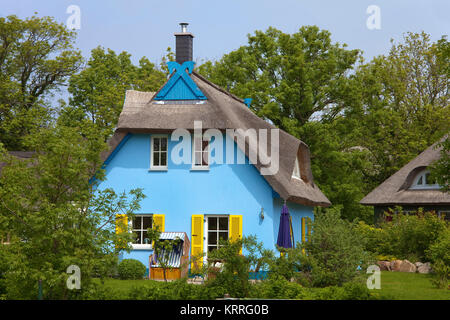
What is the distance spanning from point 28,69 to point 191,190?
25938mm

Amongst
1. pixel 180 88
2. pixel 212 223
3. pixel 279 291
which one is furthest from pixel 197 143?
pixel 279 291

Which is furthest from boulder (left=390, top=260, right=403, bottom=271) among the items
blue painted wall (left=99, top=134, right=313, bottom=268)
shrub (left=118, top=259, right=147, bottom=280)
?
shrub (left=118, top=259, right=147, bottom=280)

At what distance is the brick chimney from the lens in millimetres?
24141

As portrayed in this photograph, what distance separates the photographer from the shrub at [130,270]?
19.0m

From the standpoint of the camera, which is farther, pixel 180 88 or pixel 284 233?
pixel 180 88

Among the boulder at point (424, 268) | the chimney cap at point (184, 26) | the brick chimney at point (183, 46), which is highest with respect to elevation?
the chimney cap at point (184, 26)

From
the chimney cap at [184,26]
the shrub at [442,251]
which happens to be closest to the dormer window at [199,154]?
the chimney cap at [184,26]

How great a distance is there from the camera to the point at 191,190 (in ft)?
68.7

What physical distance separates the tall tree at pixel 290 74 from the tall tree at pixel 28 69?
11985 mm

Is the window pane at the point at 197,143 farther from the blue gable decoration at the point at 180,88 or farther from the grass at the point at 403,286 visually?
the grass at the point at 403,286

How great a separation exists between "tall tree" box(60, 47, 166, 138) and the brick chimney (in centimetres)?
1561

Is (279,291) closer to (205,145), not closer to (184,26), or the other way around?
(205,145)

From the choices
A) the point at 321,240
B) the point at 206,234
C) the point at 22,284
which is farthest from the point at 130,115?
the point at 22,284

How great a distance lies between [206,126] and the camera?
20.7 m
